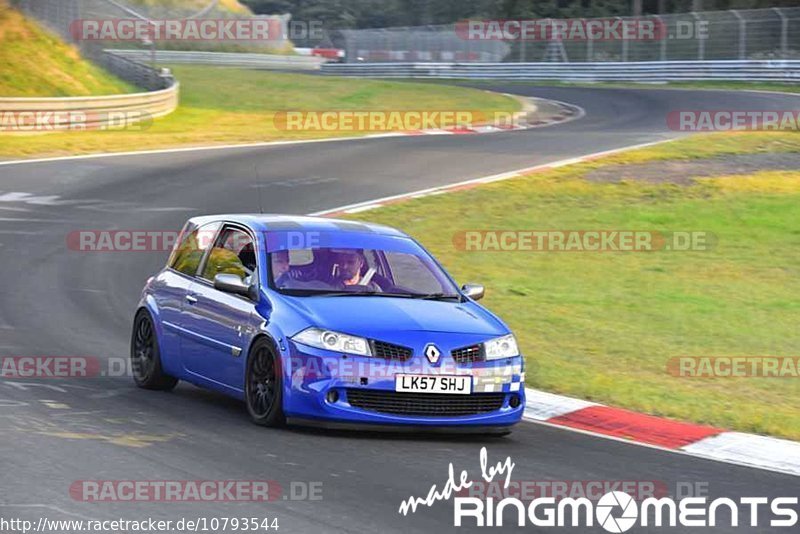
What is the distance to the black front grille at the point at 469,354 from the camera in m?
9.38

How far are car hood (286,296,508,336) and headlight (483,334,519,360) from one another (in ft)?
0.22

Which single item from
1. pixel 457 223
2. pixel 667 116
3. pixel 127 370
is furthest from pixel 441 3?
pixel 127 370

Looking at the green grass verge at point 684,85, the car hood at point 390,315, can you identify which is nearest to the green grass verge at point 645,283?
the car hood at point 390,315

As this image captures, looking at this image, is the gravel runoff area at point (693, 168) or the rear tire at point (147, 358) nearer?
the rear tire at point (147, 358)

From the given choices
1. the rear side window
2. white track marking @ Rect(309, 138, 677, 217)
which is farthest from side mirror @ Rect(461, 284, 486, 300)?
white track marking @ Rect(309, 138, 677, 217)

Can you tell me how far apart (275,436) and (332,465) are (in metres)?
0.97

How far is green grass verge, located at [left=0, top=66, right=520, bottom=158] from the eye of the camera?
102 feet

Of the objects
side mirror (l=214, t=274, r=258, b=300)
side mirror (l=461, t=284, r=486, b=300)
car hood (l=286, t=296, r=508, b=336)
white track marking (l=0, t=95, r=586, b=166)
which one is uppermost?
side mirror (l=214, t=274, r=258, b=300)

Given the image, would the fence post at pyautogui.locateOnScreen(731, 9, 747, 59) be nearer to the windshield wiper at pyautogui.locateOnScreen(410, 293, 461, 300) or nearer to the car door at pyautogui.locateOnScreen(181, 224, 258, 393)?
the car door at pyautogui.locateOnScreen(181, 224, 258, 393)

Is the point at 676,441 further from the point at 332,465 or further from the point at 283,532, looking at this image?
the point at 283,532

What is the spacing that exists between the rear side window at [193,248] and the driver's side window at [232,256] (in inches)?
6.5

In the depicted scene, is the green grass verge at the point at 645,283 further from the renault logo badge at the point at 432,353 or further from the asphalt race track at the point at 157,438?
the renault logo badge at the point at 432,353

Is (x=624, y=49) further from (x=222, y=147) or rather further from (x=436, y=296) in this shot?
(x=436, y=296)

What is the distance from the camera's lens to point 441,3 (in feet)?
373
